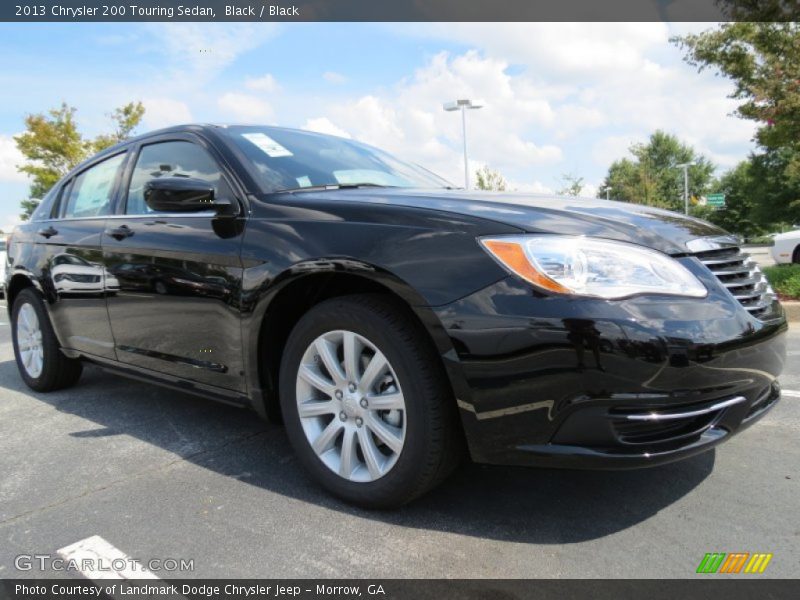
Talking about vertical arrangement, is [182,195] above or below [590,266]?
above

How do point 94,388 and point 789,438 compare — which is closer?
point 789,438

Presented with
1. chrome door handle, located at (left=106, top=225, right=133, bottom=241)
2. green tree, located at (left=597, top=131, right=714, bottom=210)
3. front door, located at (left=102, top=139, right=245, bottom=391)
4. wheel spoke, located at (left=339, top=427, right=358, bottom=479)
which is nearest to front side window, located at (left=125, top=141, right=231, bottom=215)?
front door, located at (left=102, top=139, right=245, bottom=391)

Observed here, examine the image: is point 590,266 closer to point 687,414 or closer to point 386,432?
point 687,414

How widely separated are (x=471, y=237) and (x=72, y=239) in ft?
9.54

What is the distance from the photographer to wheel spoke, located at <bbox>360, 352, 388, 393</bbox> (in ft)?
7.38

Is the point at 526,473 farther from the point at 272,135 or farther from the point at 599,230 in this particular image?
the point at 272,135

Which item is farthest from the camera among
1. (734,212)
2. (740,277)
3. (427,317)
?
(734,212)

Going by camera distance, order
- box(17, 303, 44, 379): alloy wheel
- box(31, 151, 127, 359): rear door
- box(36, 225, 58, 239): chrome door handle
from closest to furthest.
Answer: box(31, 151, 127, 359): rear door
box(36, 225, 58, 239): chrome door handle
box(17, 303, 44, 379): alloy wheel

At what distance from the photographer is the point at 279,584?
1.93 metres

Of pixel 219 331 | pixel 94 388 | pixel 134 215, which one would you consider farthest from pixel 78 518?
pixel 94 388

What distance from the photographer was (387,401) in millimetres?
2244

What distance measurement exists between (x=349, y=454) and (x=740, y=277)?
1.64 meters

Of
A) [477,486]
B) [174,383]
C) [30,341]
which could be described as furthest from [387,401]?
[30,341]

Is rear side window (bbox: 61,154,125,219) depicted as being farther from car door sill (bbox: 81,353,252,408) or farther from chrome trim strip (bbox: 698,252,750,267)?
chrome trim strip (bbox: 698,252,750,267)
